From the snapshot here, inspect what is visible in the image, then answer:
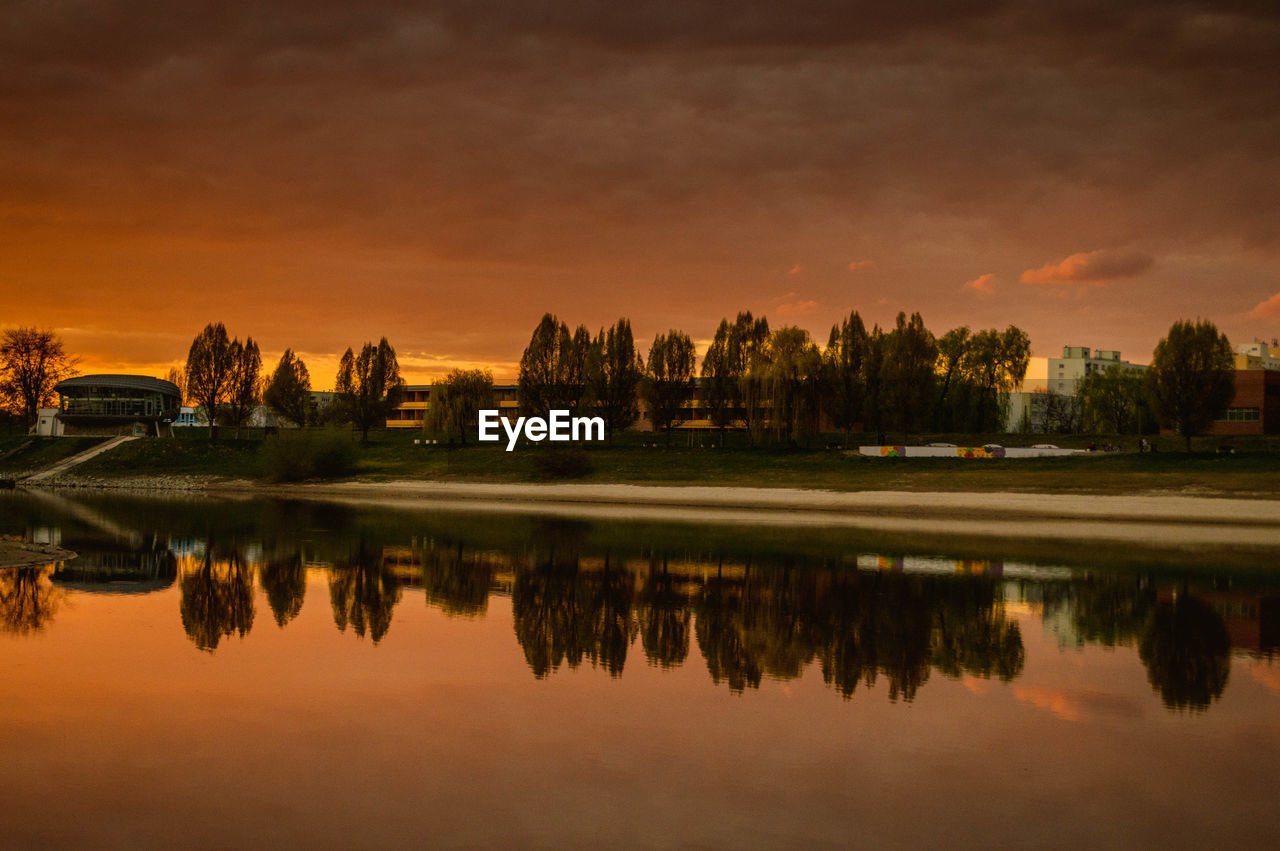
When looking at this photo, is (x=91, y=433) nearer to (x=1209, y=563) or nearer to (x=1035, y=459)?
(x=1035, y=459)

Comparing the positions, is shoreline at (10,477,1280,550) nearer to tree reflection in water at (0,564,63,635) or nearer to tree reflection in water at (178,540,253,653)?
tree reflection in water at (178,540,253,653)

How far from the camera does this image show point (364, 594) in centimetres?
2305

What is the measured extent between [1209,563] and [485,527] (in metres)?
27.9

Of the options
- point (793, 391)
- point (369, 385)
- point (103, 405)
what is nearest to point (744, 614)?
point (793, 391)

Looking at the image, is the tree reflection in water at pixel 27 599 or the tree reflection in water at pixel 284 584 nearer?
the tree reflection in water at pixel 27 599

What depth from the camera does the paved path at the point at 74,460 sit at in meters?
85.8

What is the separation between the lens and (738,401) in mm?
84500

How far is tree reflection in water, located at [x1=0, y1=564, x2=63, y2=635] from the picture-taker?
1844cm

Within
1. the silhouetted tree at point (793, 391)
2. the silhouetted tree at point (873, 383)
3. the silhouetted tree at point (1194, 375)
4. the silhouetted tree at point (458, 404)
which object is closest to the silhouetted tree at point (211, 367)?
the silhouetted tree at point (458, 404)

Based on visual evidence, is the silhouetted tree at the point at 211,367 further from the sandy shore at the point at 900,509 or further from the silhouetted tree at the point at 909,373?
the silhouetted tree at the point at 909,373
